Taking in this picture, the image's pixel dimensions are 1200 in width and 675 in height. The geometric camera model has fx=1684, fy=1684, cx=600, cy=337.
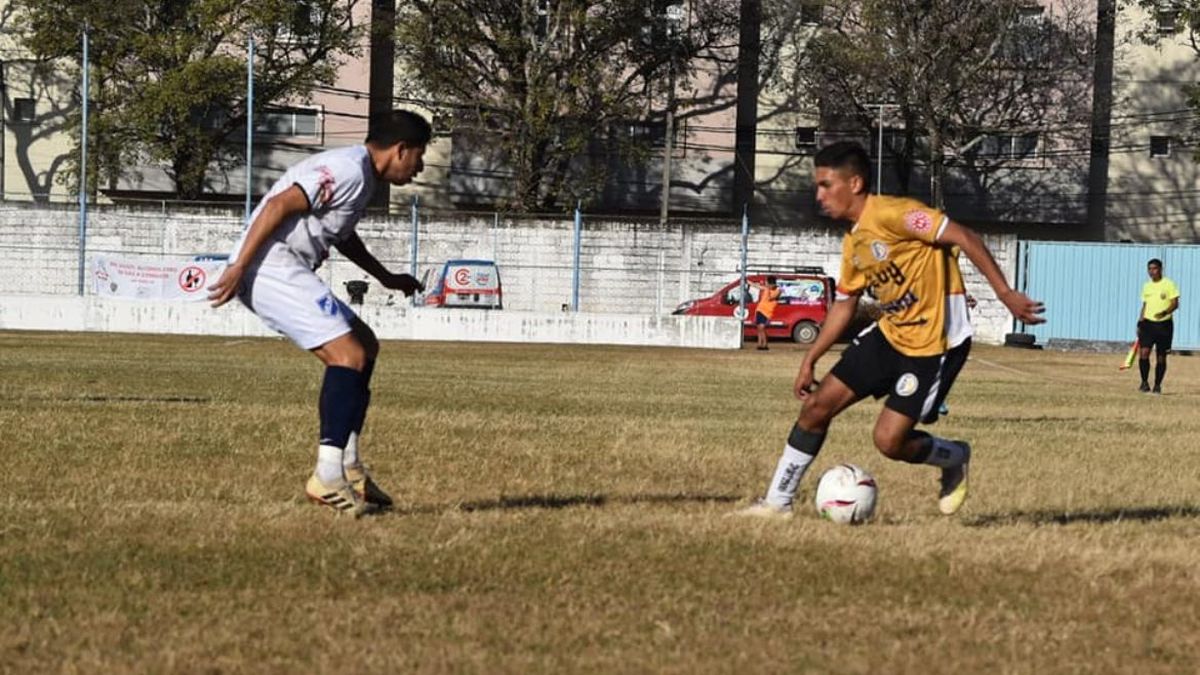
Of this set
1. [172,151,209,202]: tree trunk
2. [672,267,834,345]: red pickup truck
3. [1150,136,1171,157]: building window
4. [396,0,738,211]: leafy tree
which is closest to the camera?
[672,267,834,345]: red pickup truck

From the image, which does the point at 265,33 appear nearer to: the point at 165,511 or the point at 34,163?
the point at 34,163

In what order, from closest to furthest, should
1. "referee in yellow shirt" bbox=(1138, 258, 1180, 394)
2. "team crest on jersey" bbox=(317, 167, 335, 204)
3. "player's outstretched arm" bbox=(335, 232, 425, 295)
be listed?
"team crest on jersey" bbox=(317, 167, 335, 204), "player's outstretched arm" bbox=(335, 232, 425, 295), "referee in yellow shirt" bbox=(1138, 258, 1180, 394)

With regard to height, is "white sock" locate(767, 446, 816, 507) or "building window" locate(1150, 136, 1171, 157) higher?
"building window" locate(1150, 136, 1171, 157)

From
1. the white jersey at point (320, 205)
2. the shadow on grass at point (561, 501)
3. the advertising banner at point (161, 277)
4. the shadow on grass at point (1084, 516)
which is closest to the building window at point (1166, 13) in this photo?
the advertising banner at point (161, 277)

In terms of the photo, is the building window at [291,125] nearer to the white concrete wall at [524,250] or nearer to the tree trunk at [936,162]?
the white concrete wall at [524,250]

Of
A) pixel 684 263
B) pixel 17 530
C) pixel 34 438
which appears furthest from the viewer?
pixel 684 263

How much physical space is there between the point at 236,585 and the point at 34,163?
53881 millimetres

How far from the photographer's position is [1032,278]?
42.9 m

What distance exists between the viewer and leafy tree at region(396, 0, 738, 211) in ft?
158

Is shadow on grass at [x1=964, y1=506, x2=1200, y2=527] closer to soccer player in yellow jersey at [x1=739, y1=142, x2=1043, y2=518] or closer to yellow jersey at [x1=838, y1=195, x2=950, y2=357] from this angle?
soccer player in yellow jersey at [x1=739, y1=142, x2=1043, y2=518]

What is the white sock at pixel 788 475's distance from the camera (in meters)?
7.58

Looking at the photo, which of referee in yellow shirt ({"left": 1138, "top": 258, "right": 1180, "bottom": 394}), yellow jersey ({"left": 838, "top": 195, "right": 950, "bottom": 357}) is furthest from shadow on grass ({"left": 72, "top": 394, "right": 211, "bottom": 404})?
referee in yellow shirt ({"left": 1138, "top": 258, "right": 1180, "bottom": 394})

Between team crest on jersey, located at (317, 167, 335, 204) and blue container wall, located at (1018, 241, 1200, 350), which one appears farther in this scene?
blue container wall, located at (1018, 241, 1200, 350)

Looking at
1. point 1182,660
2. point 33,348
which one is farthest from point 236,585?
point 33,348
